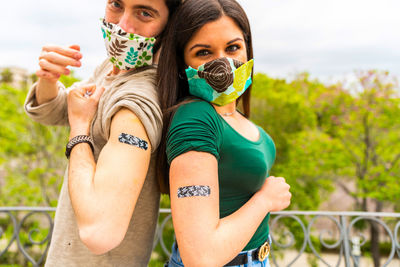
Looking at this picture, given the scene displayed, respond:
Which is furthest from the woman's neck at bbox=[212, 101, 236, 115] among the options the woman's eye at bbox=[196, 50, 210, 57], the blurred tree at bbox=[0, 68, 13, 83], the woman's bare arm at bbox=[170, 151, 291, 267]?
the blurred tree at bbox=[0, 68, 13, 83]

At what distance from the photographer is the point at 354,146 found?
14.9 meters

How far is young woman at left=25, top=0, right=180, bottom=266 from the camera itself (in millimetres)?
1235

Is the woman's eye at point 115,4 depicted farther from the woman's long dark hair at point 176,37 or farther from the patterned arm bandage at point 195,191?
the patterned arm bandage at point 195,191

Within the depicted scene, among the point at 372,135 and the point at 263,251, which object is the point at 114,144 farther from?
the point at 372,135

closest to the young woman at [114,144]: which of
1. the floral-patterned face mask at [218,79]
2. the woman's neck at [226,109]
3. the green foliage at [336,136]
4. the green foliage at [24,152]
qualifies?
the floral-patterned face mask at [218,79]

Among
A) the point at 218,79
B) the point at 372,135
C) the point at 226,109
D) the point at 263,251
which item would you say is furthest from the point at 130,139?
the point at 372,135

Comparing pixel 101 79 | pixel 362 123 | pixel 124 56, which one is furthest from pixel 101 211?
pixel 362 123

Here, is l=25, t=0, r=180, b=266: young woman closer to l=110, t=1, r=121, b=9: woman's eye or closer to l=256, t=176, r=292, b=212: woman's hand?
l=110, t=1, r=121, b=9: woman's eye

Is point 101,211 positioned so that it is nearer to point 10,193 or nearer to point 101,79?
point 101,79

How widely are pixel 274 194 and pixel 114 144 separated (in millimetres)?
805

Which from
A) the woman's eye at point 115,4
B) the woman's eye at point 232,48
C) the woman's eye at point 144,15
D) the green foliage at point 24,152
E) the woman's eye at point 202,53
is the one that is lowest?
the green foliage at point 24,152

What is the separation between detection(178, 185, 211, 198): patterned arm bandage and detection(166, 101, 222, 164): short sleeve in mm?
137

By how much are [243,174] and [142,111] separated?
0.54 m

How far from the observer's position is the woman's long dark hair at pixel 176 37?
155 cm
